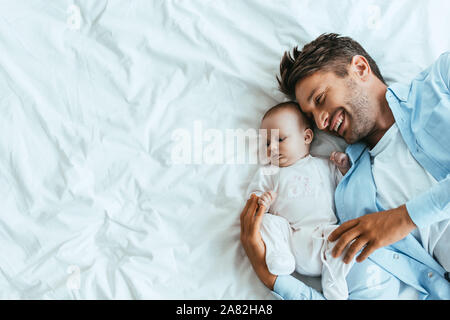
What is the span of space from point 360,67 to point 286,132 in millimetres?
288

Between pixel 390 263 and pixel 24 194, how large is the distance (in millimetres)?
977

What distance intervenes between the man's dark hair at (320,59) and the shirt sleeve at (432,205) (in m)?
0.39

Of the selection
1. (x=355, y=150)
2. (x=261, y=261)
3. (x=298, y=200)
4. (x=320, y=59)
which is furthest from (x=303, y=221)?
(x=320, y=59)

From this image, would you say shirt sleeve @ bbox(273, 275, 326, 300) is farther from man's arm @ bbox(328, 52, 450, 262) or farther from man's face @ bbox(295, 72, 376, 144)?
man's face @ bbox(295, 72, 376, 144)

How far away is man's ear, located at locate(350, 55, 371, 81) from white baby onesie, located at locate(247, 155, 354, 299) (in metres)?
0.26

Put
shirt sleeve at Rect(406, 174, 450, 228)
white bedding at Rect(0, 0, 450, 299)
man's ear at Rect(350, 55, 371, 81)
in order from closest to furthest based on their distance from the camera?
shirt sleeve at Rect(406, 174, 450, 228) < white bedding at Rect(0, 0, 450, 299) < man's ear at Rect(350, 55, 371, 81)

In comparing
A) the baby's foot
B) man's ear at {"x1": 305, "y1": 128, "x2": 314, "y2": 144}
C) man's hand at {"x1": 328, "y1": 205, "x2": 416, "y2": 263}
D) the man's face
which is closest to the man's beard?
the man's face

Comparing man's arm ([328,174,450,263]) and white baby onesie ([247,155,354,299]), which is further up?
man's arm ([328,174,450,263])

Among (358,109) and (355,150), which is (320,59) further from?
(355,150)

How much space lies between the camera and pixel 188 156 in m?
1.20

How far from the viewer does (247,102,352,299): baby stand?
1.04 m

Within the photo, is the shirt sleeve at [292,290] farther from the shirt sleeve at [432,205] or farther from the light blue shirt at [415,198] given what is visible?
the shirt sleeve at [432,205]

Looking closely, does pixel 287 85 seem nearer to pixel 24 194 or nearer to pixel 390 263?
pixel 390 263

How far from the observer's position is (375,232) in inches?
40.2
